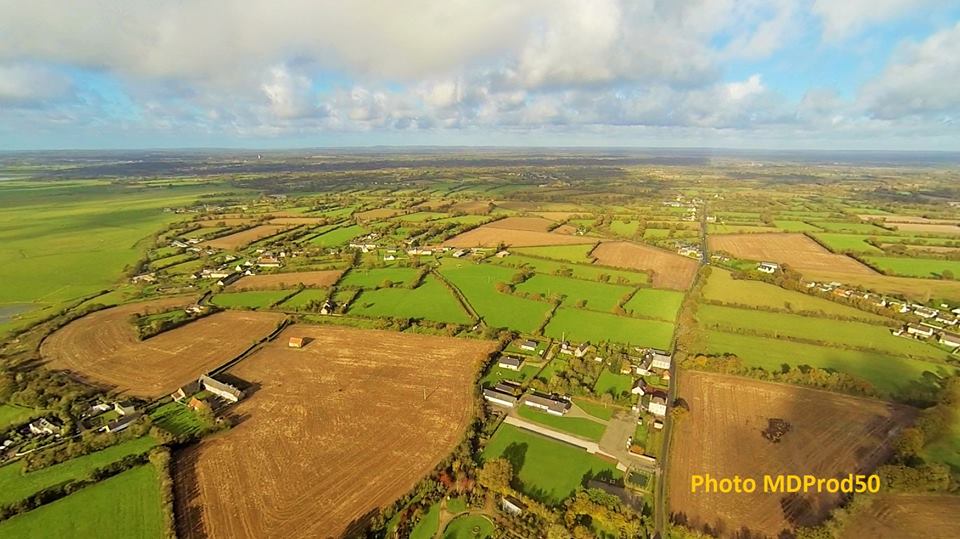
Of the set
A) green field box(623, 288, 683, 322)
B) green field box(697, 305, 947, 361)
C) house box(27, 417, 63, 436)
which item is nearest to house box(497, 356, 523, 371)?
green field box(623, 288, 683, 322)

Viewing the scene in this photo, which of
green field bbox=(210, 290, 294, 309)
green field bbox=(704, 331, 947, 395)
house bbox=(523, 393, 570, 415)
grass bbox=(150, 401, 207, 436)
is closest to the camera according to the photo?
grass bbox=(150, 401, 207, 436)

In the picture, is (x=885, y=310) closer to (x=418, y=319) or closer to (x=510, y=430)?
(x=510, y=430)

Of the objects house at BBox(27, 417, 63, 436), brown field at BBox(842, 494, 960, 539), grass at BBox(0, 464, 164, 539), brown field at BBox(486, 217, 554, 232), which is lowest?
brown field at BBox(486, 217, 554, 232)

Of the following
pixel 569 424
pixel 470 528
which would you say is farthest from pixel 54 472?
pixel 569 424

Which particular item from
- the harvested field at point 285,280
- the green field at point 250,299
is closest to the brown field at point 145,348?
the green field at point 250,299

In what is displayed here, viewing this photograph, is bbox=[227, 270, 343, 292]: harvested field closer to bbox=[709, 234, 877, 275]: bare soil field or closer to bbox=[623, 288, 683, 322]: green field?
bbox=[623, 288, 683, 322]: green field

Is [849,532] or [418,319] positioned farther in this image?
[418,319]

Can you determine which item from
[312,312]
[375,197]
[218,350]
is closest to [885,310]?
[312,312]

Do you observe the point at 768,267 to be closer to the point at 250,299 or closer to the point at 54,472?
the point at 250,299
